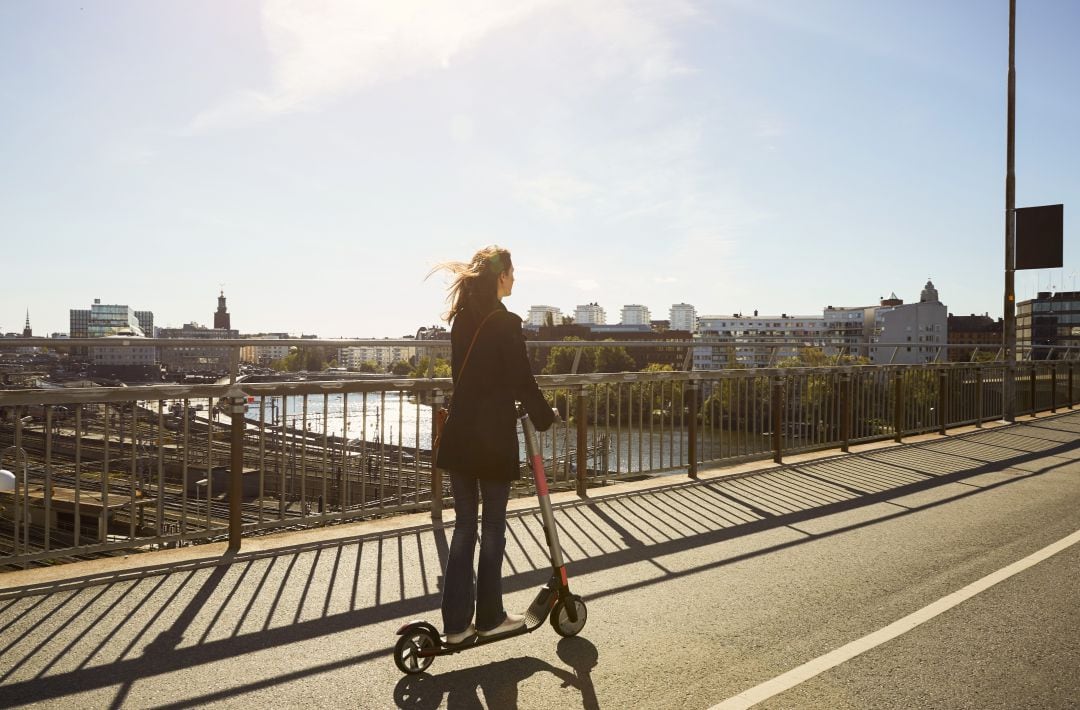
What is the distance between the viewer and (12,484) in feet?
17.6

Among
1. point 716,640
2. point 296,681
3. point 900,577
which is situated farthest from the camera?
point 900,577

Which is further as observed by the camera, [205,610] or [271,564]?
[271,564]

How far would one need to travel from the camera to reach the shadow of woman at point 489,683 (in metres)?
3.48

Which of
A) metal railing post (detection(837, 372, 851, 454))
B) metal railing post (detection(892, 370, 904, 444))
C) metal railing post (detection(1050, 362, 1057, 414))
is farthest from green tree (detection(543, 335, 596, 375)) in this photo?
metal railing post (detection(1050, 362, 1057, 414))

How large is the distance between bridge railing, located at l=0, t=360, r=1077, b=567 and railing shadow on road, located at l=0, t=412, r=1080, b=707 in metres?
0.52

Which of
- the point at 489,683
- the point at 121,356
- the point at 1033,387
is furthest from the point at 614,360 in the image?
the point at 1033,387

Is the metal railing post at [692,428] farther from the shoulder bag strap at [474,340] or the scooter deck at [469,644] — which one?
the shoulder bag strap at [474,340]

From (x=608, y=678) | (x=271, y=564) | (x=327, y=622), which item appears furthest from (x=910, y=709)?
(x=271, y=564)

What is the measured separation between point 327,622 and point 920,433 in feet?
39.8

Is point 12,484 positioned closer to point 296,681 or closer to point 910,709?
point 296,681

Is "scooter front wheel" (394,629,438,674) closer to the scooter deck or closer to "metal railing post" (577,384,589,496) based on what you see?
the scooter deck

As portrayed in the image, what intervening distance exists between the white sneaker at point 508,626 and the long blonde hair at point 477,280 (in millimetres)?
1585

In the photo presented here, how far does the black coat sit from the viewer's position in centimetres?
391

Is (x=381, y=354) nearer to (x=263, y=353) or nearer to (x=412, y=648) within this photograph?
(x=263, y=353)
